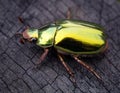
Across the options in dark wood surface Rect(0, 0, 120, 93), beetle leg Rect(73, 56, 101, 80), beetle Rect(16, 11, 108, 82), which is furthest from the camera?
beetle Rect(16, 11, 108, 82)

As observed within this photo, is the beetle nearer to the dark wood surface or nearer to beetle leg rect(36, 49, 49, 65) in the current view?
beetle leg rect(36, 49, 49, 65)

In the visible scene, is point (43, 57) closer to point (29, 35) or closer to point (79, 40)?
point (29, 35)

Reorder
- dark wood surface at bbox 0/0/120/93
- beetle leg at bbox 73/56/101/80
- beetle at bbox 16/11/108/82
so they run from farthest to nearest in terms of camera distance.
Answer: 1. beetle at bbox 16/11/108/82
2. beetle leg at bbox 73/56/101/80
3. dark wood surface at bbox 0/0/120/93

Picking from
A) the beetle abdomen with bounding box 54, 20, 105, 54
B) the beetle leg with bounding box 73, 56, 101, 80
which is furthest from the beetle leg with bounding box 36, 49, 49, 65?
the beetle leg with bounding box 73, 56, 101, 80

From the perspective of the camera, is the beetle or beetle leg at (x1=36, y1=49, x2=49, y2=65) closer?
beetle leg at (x1=36, y1=49, x2=49, y2=65)

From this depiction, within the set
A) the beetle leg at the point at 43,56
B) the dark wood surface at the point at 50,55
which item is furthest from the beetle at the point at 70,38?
the dark wood surface at the point at 50,55

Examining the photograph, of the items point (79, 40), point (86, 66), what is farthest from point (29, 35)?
point (86, 66)

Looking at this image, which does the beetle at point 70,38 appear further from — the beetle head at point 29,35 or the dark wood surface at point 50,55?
the dark wood surface at point 50,55
